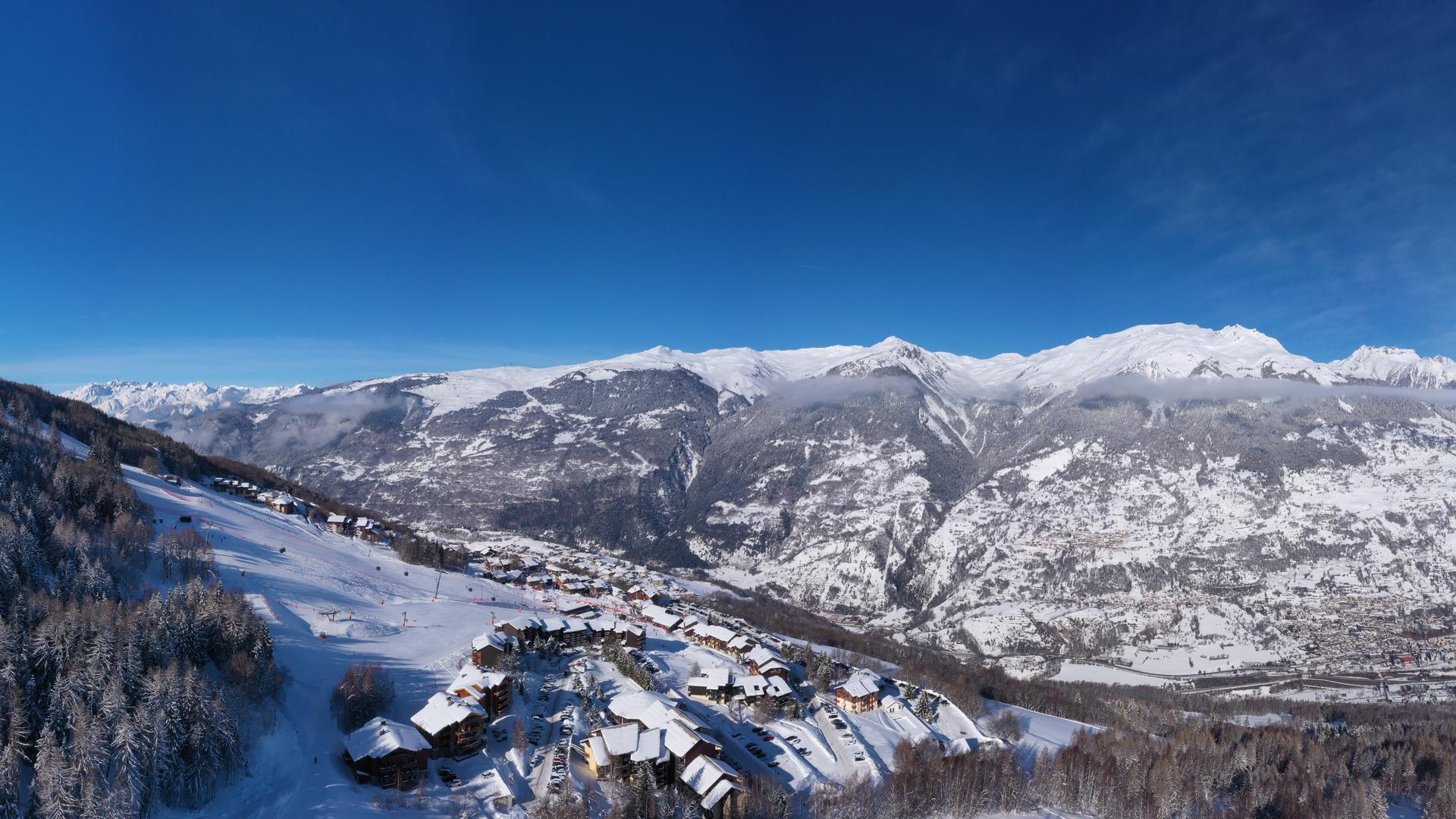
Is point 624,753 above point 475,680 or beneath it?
beneath

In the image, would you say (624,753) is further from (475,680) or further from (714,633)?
(714,633)

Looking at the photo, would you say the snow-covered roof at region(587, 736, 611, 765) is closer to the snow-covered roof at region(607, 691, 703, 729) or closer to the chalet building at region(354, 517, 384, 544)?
the snow-covered roof at region(607, 691, 703, 729)

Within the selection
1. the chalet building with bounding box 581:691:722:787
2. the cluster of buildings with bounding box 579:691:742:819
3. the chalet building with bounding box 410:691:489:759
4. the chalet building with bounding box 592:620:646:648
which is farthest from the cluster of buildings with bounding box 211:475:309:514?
the cluster of buildings with bounding box 579:691:742:819

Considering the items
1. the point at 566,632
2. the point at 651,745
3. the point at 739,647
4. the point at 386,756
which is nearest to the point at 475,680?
the point at 386,756

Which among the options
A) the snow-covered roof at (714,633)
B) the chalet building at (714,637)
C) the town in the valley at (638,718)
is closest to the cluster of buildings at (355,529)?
the town in the valley at (638,718)

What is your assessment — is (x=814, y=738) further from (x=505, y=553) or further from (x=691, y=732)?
(x=505, y=553)

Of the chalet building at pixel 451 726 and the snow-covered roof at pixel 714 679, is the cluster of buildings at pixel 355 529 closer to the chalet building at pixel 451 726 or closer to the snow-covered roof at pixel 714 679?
the snow-covered roof at pixel 714 679

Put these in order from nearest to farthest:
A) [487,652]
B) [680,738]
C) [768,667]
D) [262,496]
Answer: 1. [680,738]
2. [487,652]
3. [768,667]
4. [262,496]
